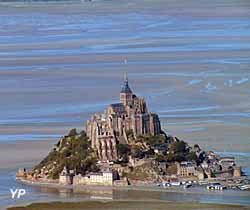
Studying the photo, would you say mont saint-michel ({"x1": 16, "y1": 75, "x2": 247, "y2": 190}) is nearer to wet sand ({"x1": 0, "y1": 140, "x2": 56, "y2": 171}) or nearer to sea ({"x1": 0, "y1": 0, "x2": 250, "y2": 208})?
wet sand ({"x1": 0, "y1": 140, "x2": 56, "y2": 171})

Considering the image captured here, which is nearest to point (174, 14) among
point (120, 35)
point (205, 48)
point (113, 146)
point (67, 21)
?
point (67, 21)

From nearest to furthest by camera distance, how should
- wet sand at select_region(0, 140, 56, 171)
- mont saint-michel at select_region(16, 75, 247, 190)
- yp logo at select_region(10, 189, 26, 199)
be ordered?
yp logo at select_region(10, 189, 26, 199) → mont saint-michel at select_region(16, 75, 247, 190) → wet sand at select_region(0, 140, 56, 171)

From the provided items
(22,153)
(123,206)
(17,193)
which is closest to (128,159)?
(17,193)

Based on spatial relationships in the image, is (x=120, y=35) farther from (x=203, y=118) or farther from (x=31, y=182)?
(x=31, y=182)

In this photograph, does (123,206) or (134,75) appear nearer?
(123,206)

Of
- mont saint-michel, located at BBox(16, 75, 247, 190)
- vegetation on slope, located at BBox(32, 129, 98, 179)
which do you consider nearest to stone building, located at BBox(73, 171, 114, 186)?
mont saint-michel, located at BBox(16, 75, 247, 190)

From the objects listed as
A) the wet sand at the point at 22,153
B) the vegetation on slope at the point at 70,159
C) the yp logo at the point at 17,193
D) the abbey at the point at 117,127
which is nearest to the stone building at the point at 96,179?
the vegetation on slope at the point at 70,159

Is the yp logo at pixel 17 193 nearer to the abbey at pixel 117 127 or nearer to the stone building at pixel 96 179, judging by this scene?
the stone building at pixel 96 179

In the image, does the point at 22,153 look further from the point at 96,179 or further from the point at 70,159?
the point at 96,179
